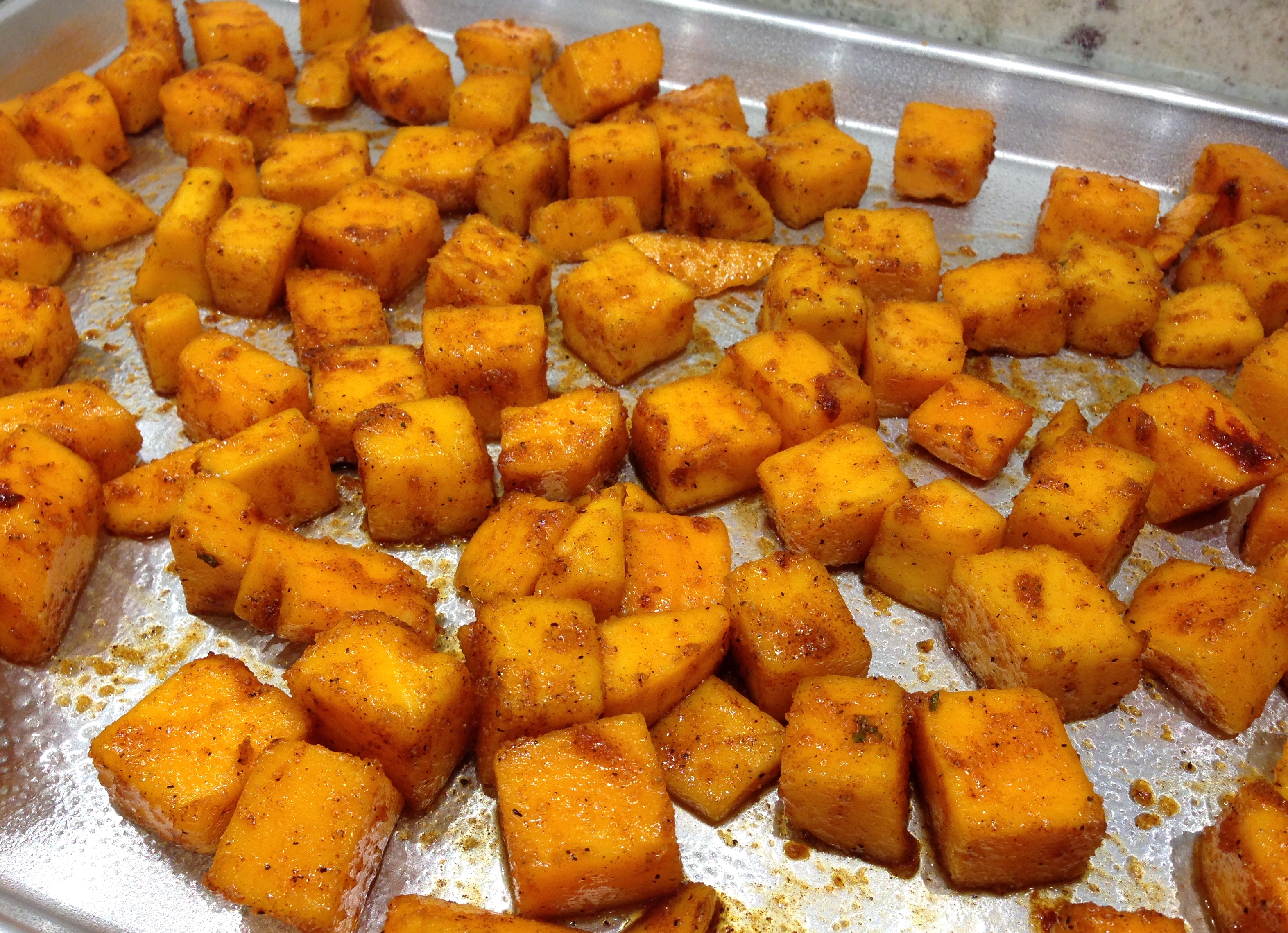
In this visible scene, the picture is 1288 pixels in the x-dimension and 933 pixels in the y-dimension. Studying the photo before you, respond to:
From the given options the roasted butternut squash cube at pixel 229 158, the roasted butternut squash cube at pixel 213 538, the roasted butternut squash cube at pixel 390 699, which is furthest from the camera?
the roasted butternut squash cube at pixel 229 158

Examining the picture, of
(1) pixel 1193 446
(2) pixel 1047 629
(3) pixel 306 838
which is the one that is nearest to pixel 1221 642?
(2) pixel 1047 629

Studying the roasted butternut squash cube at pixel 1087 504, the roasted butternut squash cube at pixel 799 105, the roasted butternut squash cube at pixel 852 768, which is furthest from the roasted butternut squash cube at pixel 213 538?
the roasted butternut squash cube at pixel 799 105

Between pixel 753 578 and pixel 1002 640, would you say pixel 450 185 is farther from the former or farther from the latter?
pixel 1002 640

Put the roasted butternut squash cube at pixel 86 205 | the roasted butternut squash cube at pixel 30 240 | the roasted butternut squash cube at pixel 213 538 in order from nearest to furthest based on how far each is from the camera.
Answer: the roasted butternut squash cube at pixel 213 538 < the roasted butternut squash cube at pixel 30 240 < the roasted butternut squash cube at pixel 86 205

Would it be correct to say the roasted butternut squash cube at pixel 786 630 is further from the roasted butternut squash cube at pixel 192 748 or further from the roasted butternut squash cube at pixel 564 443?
the roasted butternut squash cube at pixel 192 748

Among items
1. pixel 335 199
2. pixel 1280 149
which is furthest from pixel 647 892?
pixel 1280 149

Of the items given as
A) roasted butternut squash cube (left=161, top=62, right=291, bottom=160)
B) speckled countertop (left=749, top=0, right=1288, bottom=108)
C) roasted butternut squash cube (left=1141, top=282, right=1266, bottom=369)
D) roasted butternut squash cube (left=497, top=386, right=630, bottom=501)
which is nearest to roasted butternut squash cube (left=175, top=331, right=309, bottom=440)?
roasted butternut squash cube (left=497, top=386, right=630, bottom=501)

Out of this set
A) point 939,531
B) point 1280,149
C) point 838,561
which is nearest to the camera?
point 939,531
